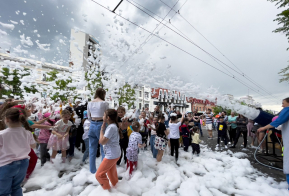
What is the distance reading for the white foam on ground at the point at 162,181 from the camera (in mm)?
2844

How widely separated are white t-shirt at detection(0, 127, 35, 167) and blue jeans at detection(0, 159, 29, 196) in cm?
6

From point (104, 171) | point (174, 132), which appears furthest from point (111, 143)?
point (174, 132)

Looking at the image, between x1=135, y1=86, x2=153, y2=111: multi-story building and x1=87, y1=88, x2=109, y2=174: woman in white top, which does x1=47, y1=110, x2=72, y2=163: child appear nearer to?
x1=87, y1=88, x2=109, y2=174: woman in white top

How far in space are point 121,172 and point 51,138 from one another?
1996 mm

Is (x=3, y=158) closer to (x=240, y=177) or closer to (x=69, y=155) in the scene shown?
(x=69, y=155)

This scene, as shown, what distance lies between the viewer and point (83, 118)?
16.9ft

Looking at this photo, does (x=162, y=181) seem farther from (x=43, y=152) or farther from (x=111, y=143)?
(x=43, y=152)

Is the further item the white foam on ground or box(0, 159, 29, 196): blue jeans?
the white foam on ground

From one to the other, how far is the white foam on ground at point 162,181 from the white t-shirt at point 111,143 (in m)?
0.66

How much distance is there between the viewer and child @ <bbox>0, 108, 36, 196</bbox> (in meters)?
1.87

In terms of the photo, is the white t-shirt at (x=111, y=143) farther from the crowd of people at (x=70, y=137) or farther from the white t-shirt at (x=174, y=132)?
the white t-shirt at (x=174, y=132)

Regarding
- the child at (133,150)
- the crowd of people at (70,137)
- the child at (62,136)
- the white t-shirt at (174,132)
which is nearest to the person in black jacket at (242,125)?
the crowd of people at (70,137)

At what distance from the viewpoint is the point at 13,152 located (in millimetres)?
1946

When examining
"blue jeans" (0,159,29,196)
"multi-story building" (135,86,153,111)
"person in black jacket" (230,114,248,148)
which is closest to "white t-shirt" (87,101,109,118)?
"blue jeans" (0,159,29,196)
